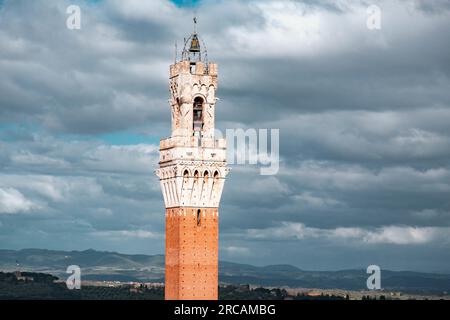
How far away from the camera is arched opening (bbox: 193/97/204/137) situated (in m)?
109

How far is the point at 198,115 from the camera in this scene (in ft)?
360

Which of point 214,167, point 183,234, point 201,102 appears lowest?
point 183,234

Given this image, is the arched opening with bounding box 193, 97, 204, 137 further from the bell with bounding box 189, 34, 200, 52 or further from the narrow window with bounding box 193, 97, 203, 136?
the bell with bounding box 189, 34, 200, 52

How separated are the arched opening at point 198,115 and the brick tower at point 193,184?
0.11 m

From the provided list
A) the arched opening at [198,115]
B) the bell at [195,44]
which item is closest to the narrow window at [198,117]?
the arched opening at [198,115]

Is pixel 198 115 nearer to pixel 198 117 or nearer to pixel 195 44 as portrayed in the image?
pixel 198 117

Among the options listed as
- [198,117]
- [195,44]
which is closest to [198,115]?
[198,117]

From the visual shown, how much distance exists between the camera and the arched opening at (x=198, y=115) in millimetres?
108931
